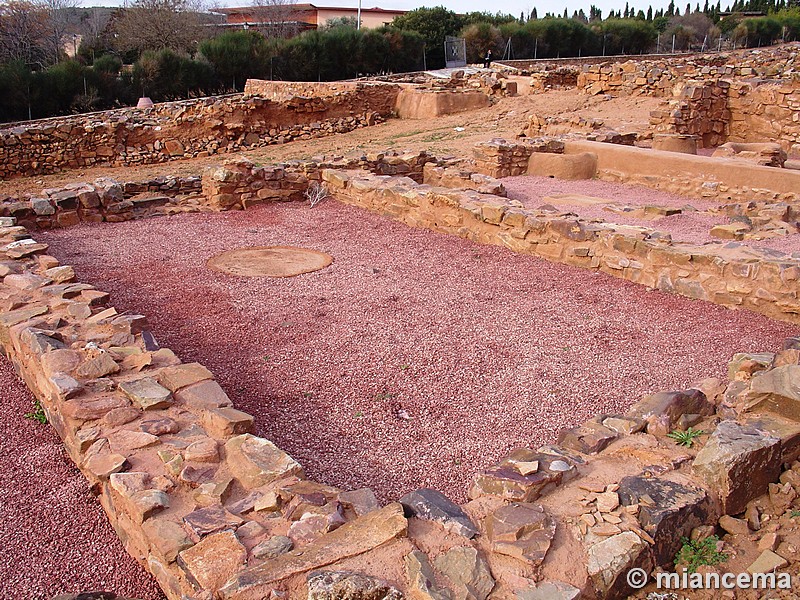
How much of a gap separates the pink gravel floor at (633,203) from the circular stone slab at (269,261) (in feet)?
11.8

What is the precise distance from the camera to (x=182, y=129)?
18.6 m

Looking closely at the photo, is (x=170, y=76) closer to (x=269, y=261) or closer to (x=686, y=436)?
(x=269, y=261)

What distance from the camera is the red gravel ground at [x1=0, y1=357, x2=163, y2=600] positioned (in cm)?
306

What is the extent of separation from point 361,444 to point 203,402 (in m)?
0.97

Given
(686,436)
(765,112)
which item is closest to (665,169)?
(765,112)

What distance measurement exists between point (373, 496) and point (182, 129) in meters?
17.3

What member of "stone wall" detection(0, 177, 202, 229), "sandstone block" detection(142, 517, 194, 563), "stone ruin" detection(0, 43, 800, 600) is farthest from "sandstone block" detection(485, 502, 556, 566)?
"stone wall" detection(0, 177, 202, 229)

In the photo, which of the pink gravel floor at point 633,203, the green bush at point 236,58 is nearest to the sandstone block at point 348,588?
the pink gravel floor at point 633,203

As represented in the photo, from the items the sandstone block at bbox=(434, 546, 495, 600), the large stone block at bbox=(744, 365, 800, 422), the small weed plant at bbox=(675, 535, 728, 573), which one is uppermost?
the large stone block at bbox=(744, 365, 800, 422)

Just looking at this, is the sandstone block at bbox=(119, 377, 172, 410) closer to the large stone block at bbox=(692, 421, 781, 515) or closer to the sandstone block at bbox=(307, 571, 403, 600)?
the sandstone block at bbox=(307, 571, 403, 600)

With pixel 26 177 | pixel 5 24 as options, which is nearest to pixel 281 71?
pixel 5 24

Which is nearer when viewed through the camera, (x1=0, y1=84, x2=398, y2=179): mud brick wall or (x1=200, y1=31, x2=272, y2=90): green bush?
(x1=0, y1=84, x2=398, y2=179): mud brick wall

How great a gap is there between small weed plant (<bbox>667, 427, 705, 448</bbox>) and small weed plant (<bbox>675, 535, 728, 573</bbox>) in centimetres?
68

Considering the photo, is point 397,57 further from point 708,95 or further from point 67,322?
point 67,322
